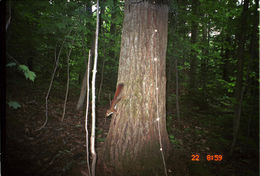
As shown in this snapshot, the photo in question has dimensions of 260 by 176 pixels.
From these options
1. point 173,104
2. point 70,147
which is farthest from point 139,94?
point 173,104

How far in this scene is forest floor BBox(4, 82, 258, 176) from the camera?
2.62m

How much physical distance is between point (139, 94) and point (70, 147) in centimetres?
238

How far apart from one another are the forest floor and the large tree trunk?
0.58 m

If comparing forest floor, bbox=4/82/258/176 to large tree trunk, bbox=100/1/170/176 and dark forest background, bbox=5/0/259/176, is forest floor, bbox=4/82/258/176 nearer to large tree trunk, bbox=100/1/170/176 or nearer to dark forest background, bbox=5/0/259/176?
dark forest background, bbox=5/0/259/176

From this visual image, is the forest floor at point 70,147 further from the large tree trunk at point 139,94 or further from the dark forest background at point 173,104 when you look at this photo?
the large tree trunk at point 139,94

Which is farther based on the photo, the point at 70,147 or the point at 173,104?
the point at 173,104

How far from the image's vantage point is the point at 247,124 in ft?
11.6

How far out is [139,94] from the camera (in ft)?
8.18

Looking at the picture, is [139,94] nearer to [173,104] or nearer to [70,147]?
[70,147]

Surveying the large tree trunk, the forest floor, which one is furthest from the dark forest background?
the large tree trunk

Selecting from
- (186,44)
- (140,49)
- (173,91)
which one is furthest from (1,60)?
(173,91)

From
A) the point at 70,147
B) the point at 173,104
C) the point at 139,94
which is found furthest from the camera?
the point at 173,104

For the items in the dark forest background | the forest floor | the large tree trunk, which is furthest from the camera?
the dark forest background

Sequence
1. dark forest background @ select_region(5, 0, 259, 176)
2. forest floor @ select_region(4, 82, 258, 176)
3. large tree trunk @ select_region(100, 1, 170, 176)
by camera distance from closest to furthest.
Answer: large tree trunk @ select_region(100, 1, 170, 176) < forest floor @ select_region(4, 82, 258, 176) < dark forest background @ select_region(5, 0, 259, 176)
